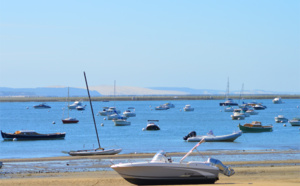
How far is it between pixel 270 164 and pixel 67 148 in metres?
23.9

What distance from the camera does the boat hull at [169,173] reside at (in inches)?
1068

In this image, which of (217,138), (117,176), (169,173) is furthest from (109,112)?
(169,173)

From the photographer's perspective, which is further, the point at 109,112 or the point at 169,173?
the point at 109,112

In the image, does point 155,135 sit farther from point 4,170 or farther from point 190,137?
point 4,170

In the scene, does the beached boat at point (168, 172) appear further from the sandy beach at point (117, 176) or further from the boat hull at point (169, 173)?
the sandy beach at point (117, 176)

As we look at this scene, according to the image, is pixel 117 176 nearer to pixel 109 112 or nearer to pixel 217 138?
pixel 217 138

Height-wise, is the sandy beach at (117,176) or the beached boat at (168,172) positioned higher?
the beached boat at (168,172)

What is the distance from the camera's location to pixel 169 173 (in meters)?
27.2

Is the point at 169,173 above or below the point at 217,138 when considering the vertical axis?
above

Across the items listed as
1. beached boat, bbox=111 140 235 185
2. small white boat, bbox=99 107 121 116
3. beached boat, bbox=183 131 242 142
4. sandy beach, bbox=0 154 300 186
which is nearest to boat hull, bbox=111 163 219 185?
beached boat, bbox=111 140 235 185

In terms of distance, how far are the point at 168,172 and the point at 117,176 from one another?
6.24 meters

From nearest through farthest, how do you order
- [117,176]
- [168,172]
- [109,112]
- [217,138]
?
[168,172]
[117,176]
[217,138]
[109,112]

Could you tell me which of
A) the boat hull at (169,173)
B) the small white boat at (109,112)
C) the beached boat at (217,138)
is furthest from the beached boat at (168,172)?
the small white boat at (109,112)

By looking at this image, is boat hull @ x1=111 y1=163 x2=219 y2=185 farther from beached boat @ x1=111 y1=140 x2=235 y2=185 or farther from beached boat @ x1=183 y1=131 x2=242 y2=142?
beached boat @ x1=183 y1=131 x2=242 y2=142
